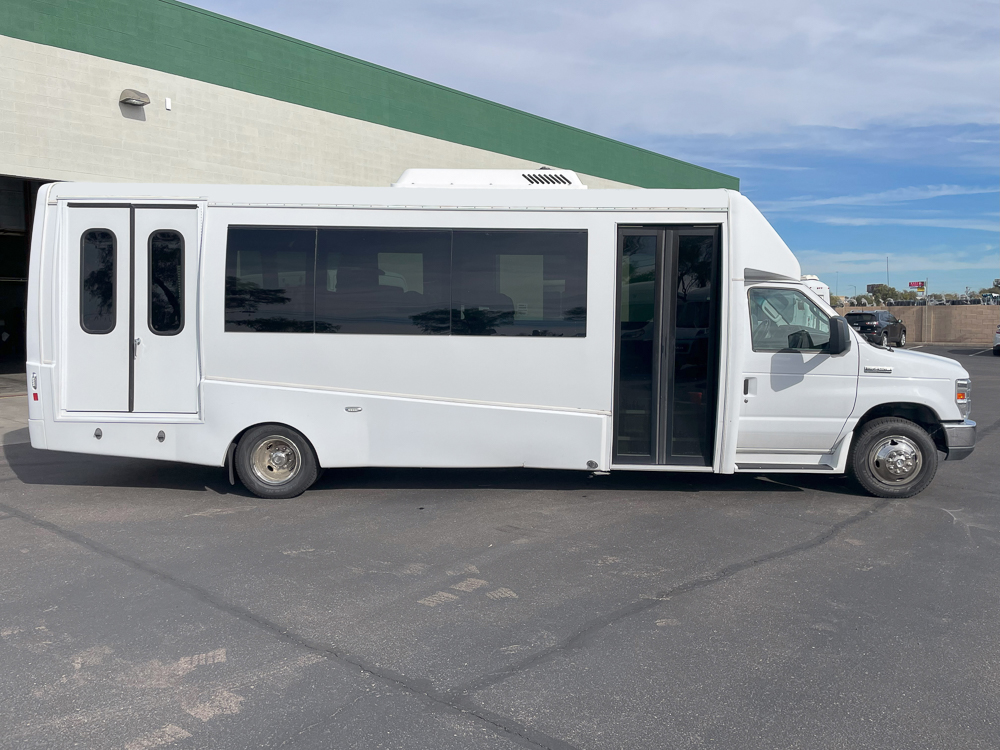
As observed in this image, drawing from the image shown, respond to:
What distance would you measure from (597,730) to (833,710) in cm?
111

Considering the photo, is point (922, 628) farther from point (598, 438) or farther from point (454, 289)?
point (454, 289)

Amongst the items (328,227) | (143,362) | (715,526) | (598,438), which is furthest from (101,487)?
(715,526)

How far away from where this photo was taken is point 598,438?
736 centimetres

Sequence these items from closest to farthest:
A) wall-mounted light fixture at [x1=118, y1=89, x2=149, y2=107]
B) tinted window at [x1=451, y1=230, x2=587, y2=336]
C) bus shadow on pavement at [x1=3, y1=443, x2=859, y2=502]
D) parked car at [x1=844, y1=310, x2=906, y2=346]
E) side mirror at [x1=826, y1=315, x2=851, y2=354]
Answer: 1. side mirror at [x1=826, y1=315, x2=851, y2=354]
2. tinted window at [x1=451, y1=230, x2=587, y2=336]
3. bus shadow on pavement at [x1=3, y1=443, x2=859, y2=502]
4. wall-mounted light fixture at [x1=118, y1=89, x2=149, y2=107]
5. parked car at [x1=844, y1=310, x2=906, y2=346]

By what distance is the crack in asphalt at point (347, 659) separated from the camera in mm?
3400

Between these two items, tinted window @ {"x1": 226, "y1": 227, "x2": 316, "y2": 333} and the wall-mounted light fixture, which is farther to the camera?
the wall-mounted light fixture

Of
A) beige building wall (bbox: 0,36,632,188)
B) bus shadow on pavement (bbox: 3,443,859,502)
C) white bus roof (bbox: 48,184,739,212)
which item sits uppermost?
beige building wall (bbox: 0,36,632,188)

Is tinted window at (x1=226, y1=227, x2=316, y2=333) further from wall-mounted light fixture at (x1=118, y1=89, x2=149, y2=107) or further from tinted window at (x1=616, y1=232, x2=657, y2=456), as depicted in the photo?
wall-mounted light fixture at (x1=118, y1=89, x2=149, y2=107)

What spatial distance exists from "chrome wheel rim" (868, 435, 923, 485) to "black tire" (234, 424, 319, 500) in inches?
207

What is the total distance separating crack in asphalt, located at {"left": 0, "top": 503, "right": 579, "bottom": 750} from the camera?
11.2 feet

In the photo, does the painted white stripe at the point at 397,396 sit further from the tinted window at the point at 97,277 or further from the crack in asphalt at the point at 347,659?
the crack in asphalt at the point at 347,659

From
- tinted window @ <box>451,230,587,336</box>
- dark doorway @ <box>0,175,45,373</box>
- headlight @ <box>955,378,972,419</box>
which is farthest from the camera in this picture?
dark doorway @ <box>0,175,45,373</box>

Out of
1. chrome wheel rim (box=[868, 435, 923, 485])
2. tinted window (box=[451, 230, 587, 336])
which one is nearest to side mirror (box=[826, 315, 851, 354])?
chrome wheel rim (box=[868, 435, 923, 485])

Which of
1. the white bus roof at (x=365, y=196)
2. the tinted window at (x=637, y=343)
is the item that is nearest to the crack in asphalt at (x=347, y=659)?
the white bus roof at (x=365, y=196)
